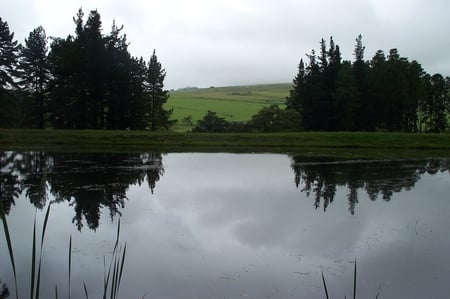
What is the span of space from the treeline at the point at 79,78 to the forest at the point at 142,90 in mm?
105

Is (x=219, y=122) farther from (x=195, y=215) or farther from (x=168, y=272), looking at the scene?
(x=168, y=272)

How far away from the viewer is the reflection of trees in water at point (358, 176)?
1733 cm

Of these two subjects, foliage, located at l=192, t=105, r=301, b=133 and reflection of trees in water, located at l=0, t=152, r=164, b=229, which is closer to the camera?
reflection of trees in water, located at l=0, t=152, r=164, b=229

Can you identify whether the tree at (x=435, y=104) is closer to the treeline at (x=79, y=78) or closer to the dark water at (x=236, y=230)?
the treeline at (x=79, y=78)

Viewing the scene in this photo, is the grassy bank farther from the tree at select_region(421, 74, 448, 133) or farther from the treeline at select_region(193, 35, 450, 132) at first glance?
the tree at select_region(421, 74, 448, 133)

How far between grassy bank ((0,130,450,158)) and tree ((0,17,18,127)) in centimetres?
804

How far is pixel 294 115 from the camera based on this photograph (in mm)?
59125

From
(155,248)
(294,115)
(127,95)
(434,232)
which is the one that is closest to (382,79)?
(294,115)

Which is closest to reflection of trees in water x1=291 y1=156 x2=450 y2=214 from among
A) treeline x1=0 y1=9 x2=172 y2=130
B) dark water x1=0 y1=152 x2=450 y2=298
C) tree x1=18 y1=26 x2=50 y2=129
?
dark water x1=0 y1=152 x2=450 y2=298

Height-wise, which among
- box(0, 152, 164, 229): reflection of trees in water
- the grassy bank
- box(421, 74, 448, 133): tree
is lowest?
box(0, 152, 164, 229): reflection of trees in water

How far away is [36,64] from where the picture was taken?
48.9 metres

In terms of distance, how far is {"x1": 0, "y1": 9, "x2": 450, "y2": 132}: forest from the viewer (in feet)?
152

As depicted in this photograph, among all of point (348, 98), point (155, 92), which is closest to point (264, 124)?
point (348, 98)

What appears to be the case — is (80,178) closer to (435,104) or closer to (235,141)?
(235,141)
